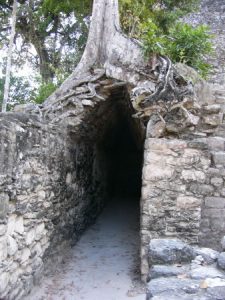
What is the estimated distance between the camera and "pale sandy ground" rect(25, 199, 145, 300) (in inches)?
165

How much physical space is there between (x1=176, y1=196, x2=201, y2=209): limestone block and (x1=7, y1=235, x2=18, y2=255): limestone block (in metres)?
1.90

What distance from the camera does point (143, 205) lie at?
430 cm

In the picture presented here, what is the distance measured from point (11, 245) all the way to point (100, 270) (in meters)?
1.78

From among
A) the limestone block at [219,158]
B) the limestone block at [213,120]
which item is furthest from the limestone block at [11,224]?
the limestone block at [213,120]

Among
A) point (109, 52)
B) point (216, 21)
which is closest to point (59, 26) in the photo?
point (216, 21)

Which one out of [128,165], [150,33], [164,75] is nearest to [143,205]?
[164,75]

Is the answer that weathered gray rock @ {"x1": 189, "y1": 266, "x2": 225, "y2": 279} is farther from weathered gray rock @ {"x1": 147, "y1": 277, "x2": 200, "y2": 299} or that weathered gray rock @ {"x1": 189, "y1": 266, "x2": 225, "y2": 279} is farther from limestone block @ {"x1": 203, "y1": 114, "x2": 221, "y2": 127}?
limestone block @ {"x1": 203, "y1": 114, "x2": 221, "y2": 127}

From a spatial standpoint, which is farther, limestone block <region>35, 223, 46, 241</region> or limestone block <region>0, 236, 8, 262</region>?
limestone block <region>35, 223, 46, 241</region>

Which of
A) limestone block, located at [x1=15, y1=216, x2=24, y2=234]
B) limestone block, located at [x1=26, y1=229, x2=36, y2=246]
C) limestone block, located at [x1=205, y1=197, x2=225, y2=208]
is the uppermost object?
limestone block, located at [x1=205, y1=197, x2=225, y2=208]

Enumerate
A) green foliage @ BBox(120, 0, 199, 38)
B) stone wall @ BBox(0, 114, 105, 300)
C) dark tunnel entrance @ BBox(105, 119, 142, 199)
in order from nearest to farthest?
stone wall @ BBox(0, 114, 105, 300) → green foliage @ BBox(120, 0, 199, 38) → dark tunnel entrance @ BBox(105, 119, 142, 199)

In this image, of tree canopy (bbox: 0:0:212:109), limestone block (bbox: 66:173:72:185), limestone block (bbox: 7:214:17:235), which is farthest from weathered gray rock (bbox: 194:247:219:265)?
tree canopy (bbox: 0:0:212:109)

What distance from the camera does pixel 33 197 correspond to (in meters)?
4.04

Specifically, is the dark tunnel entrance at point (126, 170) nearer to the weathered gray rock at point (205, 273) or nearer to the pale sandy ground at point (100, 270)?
the pale sandy ground at point (100, 270)

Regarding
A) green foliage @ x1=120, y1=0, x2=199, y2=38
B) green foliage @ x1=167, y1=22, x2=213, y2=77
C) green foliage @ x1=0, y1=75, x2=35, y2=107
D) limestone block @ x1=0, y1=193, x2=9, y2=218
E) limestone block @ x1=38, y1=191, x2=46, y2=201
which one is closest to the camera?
limestone block @ x1=0, y1=193, x2=9, y2=218
